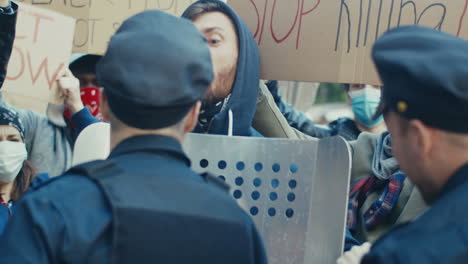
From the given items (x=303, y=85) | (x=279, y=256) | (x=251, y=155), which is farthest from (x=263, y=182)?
(x=303, y=85)

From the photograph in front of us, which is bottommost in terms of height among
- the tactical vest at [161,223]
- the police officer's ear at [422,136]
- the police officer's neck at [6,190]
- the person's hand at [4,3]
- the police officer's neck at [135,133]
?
the police officer's neck at [6,190]

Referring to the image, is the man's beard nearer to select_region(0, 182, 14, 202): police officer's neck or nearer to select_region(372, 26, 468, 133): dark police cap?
select_region(372, 26, 468, 133): dark police cap

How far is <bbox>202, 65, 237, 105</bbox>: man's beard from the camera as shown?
2.86m

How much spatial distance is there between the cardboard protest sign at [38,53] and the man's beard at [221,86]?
919 millimetres

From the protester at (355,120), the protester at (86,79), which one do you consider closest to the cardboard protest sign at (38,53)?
the protester at (86,79)

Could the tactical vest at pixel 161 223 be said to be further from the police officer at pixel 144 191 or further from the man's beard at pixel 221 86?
the man's beard at pixel 221 86

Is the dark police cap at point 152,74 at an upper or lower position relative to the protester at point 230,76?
upper

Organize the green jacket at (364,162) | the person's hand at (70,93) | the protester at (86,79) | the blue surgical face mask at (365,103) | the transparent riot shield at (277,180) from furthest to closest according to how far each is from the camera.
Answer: the protester at (86,79) → the blue surgical face mask at (365,103) → the person's hand at (70,93) → the green jacket at (364,162) → the transparent riot shield at (277,180)

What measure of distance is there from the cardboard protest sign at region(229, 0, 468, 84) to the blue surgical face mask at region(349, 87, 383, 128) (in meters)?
1.67

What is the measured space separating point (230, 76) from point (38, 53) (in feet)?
3.69

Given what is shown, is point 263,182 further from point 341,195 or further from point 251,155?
point 341,195

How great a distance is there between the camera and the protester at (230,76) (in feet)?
9.30

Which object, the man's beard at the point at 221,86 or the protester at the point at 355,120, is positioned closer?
the man's beard at the point at 221,86

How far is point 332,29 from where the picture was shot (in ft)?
9.36
